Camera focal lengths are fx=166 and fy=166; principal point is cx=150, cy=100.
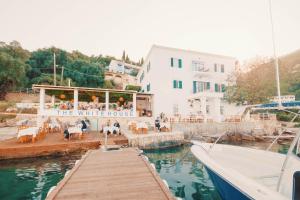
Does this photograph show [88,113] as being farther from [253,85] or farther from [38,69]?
[38,69]

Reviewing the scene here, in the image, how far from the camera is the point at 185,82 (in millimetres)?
21578

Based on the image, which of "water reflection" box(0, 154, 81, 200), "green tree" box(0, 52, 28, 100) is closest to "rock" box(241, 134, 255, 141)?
"water reflection" box(0, 154, 81, 200)

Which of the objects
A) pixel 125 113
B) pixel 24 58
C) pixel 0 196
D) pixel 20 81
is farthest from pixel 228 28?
pixel 24 58

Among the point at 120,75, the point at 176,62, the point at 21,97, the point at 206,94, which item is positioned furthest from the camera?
the point at 120,75

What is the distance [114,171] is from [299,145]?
465 centimetres

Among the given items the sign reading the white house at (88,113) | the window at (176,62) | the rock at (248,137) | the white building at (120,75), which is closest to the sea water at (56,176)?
the sign reading the white house at (88,113)

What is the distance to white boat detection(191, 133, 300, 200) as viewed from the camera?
2.58 meters

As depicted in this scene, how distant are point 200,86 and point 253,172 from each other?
18117 mm

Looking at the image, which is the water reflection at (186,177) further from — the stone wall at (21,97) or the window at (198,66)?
the stone wall at (21,97)

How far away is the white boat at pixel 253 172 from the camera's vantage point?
258 cm

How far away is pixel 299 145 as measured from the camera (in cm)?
338

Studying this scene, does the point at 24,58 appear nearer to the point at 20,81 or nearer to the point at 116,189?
the point at 20,81

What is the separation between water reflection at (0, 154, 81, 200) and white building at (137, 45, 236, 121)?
Result: 1273 cm

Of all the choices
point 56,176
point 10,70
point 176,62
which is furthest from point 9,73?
point 56,176
